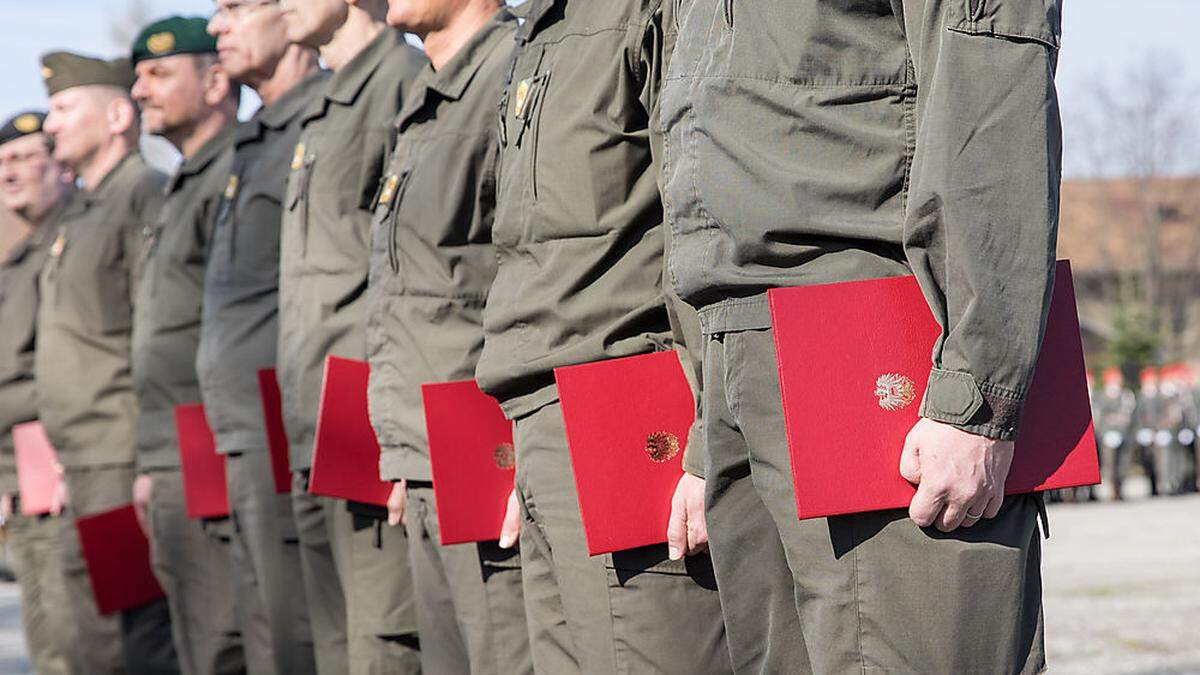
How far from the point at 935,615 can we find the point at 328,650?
284 cm

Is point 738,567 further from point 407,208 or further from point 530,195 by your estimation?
point 407,208

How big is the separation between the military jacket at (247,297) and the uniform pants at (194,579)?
567mm

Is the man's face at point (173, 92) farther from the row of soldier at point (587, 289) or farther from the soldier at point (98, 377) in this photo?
the soldier at point (98, 377)

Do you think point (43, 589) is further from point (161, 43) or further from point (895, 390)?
point (895, 390)

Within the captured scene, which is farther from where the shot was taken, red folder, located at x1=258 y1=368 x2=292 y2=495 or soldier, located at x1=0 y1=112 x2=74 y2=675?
soldier, located at x1=0 y1=112 x2=74 y2=675

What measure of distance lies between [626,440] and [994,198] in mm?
973

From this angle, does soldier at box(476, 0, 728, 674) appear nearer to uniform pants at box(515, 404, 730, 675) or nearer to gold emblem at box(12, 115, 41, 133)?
uniform pants at box(515, 404, 730, 675)

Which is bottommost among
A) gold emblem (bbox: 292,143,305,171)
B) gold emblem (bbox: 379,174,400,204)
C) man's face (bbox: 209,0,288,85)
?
gold emblem (bbox: 379,174,400,204)

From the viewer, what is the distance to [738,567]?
2490 millimetres

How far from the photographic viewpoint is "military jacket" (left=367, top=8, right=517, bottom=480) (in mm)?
3738

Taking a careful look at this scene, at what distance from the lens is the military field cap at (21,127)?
316 inches

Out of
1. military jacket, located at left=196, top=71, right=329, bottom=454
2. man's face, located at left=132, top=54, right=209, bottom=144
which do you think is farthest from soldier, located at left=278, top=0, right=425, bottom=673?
man's face, located at left=132, top=54, right=209, bottom=144

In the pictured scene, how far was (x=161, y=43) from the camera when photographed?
616cm

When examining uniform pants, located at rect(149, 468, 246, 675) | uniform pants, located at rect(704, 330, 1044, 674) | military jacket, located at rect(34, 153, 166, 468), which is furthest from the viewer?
military jacket, located at rect(34, 153, 166, 468)
